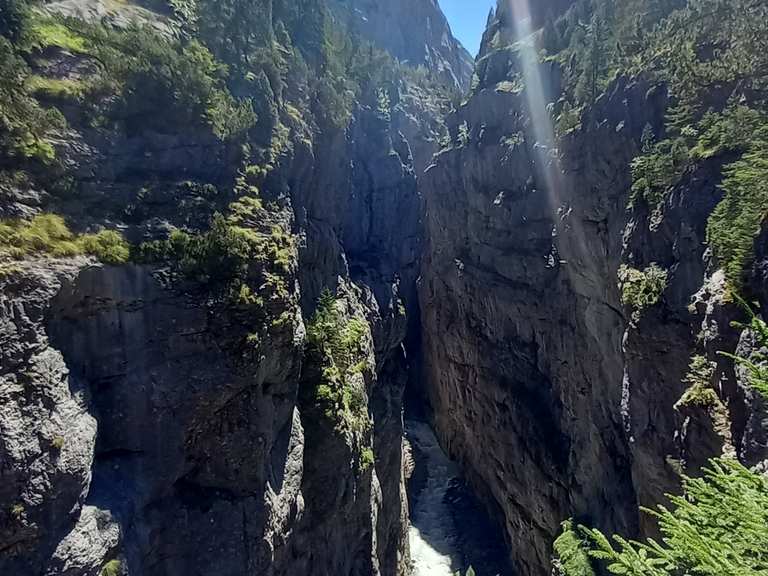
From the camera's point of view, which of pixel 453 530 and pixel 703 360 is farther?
pixel 453 530

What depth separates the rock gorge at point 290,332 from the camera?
14734 millimetres

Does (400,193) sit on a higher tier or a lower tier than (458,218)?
higher

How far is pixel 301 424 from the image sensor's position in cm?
2408

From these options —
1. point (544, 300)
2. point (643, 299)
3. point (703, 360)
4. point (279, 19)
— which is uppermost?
point (279, 19)

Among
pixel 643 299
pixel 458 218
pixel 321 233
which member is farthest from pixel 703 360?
pixel 458 218

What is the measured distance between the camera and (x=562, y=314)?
37.5 m

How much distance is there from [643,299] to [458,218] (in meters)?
32.9

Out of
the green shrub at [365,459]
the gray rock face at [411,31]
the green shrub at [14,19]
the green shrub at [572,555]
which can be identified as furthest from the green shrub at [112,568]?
the gray rock face at [411,31]

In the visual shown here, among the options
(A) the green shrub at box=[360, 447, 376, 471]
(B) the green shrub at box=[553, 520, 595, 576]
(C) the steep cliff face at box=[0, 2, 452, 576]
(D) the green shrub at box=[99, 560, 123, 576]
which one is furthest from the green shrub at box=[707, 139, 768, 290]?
(D) the green shrub at box=[99, 560, 123, 576]

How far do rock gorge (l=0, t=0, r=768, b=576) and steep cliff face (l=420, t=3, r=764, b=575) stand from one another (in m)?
0.20

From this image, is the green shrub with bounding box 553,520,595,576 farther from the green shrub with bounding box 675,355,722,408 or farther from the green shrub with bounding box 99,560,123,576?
the green shrub with bounding box 99,560,123,576

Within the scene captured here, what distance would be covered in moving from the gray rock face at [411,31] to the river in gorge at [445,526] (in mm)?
84288

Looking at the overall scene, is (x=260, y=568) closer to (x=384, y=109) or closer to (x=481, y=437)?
(x=481, y=437)

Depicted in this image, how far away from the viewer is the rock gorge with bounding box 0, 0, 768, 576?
14734 mm
